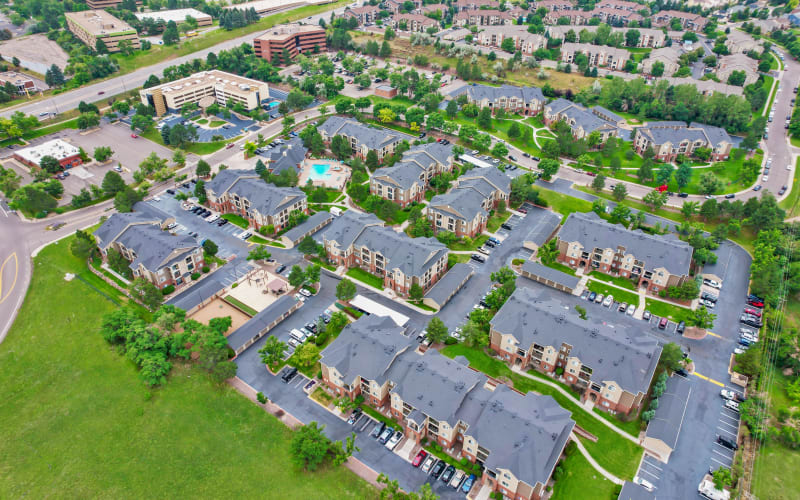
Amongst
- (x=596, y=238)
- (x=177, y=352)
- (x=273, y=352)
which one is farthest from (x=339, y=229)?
(x=596, y=238)

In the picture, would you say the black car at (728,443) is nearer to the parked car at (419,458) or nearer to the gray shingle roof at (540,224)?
the parked car at (419,458)

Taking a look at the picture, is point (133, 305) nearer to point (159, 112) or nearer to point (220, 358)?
point (220, 358)

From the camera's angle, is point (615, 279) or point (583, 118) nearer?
point (615, 279)

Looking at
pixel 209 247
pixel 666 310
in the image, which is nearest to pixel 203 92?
pixel 209 247

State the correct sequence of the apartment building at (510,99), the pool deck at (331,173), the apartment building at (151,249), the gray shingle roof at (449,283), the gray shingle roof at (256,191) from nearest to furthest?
the gray shingle roof at (449,283)
the apartment building at (151,249)
the gray shingle roof at (256,191)
the pool deck at (331,173)
the apartment building at (510,99)

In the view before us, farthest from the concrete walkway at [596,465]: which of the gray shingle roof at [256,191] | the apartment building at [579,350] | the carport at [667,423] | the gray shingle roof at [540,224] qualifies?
the gray shingle roof at [256,191]

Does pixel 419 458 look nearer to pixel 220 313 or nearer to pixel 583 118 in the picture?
pixel 220 313
